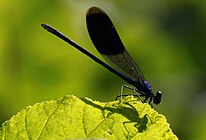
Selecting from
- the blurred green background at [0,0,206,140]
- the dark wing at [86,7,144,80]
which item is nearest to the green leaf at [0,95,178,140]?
the dark wing at [86,7,144,80]

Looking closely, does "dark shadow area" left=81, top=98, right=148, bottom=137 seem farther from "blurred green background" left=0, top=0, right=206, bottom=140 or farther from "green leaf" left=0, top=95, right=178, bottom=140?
"blurred green background" left=0, top=0, right=206, bottom=140

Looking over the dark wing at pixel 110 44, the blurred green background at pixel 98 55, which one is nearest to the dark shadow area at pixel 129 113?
the dark wing at pixel 110 44

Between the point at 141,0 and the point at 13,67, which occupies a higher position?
the point at 141,0

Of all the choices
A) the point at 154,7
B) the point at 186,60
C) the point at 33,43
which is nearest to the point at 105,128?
the point at 33,43

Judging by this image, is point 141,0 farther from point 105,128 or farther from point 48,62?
point 105,128

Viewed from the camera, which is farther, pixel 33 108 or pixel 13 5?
pixel 13 5

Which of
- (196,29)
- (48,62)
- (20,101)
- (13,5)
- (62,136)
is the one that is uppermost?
(196,29)

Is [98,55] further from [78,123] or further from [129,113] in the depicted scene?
[78,123]
